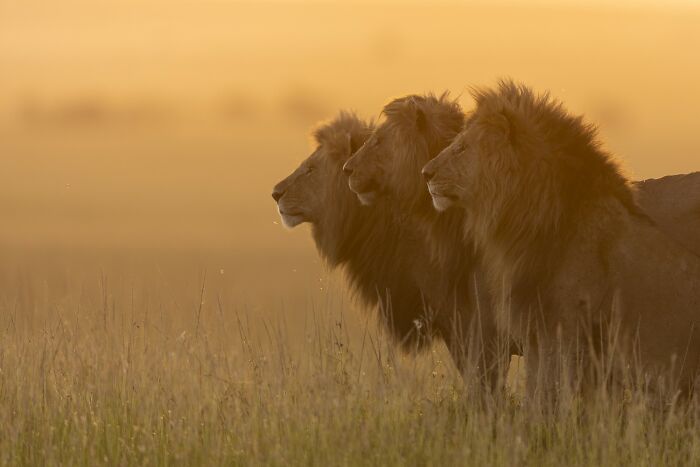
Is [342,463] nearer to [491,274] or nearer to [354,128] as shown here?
[491,274]

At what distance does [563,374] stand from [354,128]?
3072 millimetres

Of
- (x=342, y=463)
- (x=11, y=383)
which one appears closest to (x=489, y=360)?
(x=342, y=463)

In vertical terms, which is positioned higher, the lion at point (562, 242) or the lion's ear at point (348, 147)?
the lion's ear at point (348, 147)

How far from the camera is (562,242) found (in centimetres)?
787

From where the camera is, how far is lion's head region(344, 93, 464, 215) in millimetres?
9078

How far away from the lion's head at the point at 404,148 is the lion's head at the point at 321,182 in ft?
1.64

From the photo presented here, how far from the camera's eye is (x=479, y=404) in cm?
822

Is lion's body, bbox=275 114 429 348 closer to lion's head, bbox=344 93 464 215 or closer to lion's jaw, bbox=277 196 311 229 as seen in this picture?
lion's jaw, bbox=277 196 311 229

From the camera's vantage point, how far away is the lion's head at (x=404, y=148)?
9078 millimetres

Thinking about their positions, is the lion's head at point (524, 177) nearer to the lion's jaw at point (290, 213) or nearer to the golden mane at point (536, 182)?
the golden mane at point (536, 182)

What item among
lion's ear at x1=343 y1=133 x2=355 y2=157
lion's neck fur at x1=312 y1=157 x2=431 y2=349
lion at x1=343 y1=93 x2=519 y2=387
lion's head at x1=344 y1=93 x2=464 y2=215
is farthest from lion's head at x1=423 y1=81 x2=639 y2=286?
lion's ear at x1=343 y1=133 x2=355 y2=157

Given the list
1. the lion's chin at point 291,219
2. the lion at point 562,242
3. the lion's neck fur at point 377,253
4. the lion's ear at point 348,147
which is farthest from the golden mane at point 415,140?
the lion's chin at point 291,219

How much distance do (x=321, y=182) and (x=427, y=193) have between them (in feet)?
3.65

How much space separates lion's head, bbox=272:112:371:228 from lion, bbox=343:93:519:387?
48 centimetres
